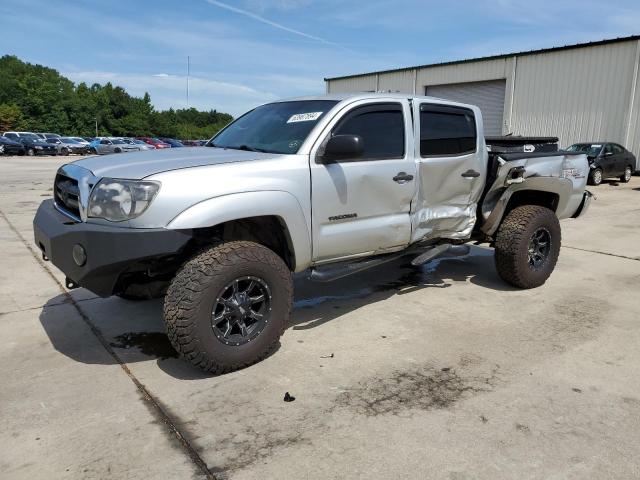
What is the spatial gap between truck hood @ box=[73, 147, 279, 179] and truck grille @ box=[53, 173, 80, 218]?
151 mm

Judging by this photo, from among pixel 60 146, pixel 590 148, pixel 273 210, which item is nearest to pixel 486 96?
pixel 590 148

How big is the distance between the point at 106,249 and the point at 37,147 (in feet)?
134

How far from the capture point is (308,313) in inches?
183

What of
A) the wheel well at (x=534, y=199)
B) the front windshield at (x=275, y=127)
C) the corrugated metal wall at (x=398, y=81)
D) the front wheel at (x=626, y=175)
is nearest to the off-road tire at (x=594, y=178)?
the front wheel at (x=626, y=175)

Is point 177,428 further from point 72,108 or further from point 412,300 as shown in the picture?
point 72,108

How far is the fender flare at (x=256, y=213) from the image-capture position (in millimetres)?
3121

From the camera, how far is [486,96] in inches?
1054

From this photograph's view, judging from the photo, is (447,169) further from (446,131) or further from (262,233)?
(262,233)

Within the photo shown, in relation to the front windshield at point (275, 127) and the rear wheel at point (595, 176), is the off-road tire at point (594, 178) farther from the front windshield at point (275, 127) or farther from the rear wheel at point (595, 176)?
the front windshield at point (275, 127)

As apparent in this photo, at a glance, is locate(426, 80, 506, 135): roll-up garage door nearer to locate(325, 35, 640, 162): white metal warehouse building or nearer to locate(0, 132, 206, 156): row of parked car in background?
locate(325, 35, 640, 162): white metal warehouse building

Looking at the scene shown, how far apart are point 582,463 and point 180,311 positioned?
230 cm

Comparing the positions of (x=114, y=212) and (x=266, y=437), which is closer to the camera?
(x=266, y=437)

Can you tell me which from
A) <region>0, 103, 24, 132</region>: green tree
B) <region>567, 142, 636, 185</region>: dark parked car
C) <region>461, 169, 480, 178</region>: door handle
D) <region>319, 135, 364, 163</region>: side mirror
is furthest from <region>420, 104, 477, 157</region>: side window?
<region>0, 103, 24, 132</region>: green tree

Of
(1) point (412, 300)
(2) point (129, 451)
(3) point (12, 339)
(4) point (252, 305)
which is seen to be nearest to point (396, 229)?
(1) point (412, 300)
